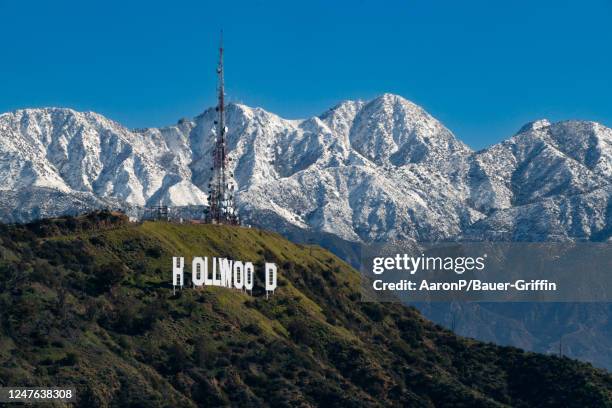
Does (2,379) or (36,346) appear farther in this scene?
(36,346)

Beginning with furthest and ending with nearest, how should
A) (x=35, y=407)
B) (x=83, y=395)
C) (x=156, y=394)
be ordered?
(x=156, y=394) → (x=83, y=395) → (x=35, y=407)

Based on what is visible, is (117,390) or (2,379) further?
(117,390)

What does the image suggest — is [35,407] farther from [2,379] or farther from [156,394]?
[156,394]

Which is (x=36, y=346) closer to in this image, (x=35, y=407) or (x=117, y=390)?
(x=117, y=390)

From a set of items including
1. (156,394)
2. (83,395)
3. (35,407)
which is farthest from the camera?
(156,394)

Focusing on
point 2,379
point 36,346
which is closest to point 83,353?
point 36,346

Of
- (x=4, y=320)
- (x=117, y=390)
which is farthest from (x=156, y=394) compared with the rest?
(x=4, y=320)

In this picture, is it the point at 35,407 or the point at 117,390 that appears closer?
the point at 35,407

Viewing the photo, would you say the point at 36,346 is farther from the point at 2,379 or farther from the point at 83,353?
the point at 2,379
